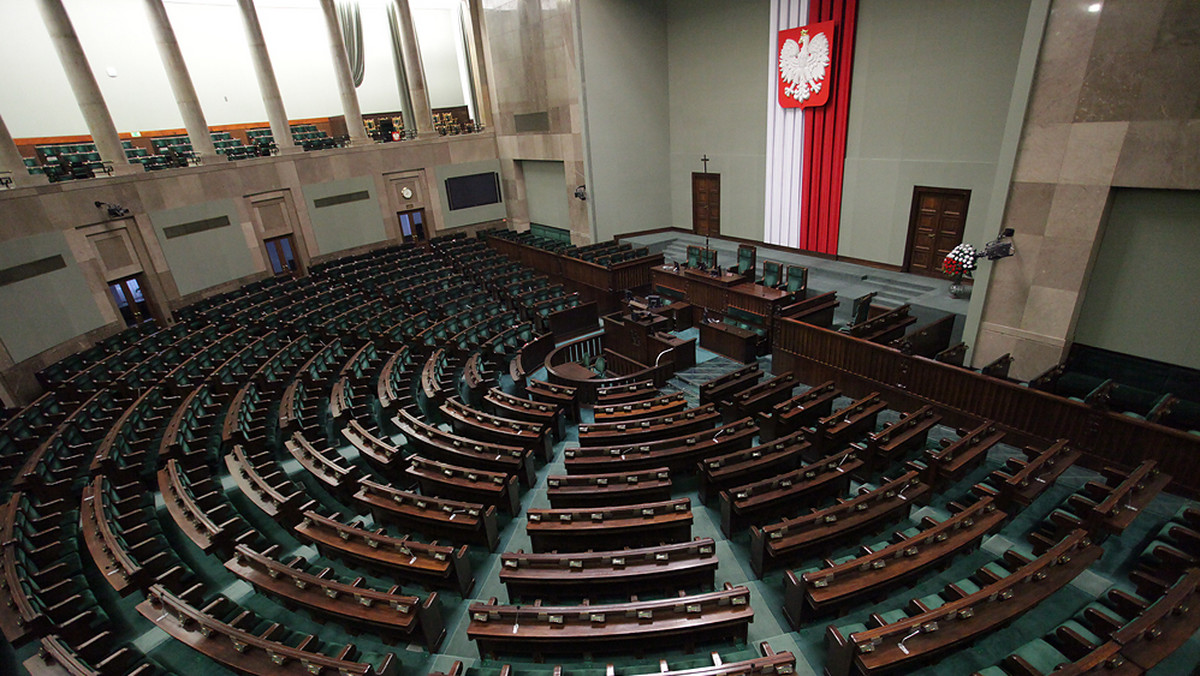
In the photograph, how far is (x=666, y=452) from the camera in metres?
5.80

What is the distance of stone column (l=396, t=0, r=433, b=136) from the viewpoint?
15898mm

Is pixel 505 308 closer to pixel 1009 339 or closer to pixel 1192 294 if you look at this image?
pixel 1009 339

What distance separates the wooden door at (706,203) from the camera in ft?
51.6

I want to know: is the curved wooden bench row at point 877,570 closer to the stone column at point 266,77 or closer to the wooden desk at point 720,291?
the wooden desk at point 720,291

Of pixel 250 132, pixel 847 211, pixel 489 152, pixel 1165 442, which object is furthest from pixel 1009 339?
pixel 250 132

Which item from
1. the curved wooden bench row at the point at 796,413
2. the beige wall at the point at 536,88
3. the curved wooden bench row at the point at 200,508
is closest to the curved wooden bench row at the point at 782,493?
the curved wooden bench row at the point at 796,413

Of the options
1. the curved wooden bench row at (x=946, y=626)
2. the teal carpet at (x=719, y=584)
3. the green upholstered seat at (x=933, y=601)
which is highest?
the curved wooden bench row at (x=946, y=626)

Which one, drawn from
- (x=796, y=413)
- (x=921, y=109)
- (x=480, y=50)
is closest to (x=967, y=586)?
(x=796, y=413)

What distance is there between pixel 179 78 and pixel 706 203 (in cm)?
1391

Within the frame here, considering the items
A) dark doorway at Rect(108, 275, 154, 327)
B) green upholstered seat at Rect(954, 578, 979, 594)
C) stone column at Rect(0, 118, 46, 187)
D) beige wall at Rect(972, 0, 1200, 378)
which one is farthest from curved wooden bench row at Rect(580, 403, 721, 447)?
stone column at Rect(0, 118, 46, 187)

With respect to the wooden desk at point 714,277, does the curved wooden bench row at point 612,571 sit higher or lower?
lower

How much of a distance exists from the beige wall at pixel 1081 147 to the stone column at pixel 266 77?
16537 millimetres

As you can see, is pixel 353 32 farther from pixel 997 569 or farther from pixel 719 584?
pixel 997 569

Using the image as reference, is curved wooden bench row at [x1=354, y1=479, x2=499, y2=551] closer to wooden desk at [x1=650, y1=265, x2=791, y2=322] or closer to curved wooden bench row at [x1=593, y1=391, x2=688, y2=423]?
curved wooden bench row at [x1=593, y1=391, x2=688, y2=423]
